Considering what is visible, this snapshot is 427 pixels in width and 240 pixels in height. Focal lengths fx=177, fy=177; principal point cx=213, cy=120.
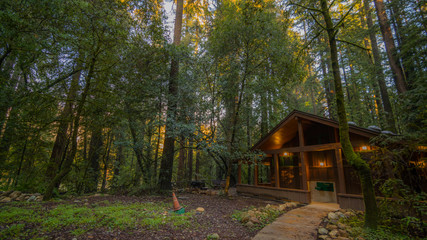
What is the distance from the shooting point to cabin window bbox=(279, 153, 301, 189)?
391 inches

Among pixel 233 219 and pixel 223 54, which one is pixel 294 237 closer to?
pixel 233 219

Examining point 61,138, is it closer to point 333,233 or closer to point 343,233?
point 333,233

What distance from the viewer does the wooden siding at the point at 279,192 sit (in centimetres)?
805

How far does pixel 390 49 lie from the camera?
936cm

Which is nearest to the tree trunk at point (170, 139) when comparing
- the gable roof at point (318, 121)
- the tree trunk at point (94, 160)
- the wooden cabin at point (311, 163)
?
the tree trunk at point (94, 160)

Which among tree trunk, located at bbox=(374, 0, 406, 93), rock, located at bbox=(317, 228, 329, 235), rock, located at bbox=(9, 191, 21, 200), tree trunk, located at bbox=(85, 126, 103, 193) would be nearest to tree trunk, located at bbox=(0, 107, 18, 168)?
rock, located at bbox=(9, 191, 21, 200)

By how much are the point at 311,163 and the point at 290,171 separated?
1234 millimetres

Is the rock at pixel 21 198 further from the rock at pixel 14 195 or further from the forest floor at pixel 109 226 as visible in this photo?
the forest floor at pixel 109 226

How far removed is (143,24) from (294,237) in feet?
31.7

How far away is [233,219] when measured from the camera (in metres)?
5.16

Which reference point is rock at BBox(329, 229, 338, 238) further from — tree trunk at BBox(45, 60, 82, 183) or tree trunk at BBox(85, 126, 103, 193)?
tree trunk at BBox(45, 60, 82, 183)

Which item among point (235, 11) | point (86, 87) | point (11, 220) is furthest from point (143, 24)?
point (11, 220)

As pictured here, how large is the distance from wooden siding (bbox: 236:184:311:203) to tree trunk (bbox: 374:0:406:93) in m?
7.23

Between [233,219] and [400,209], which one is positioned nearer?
[400,209]
